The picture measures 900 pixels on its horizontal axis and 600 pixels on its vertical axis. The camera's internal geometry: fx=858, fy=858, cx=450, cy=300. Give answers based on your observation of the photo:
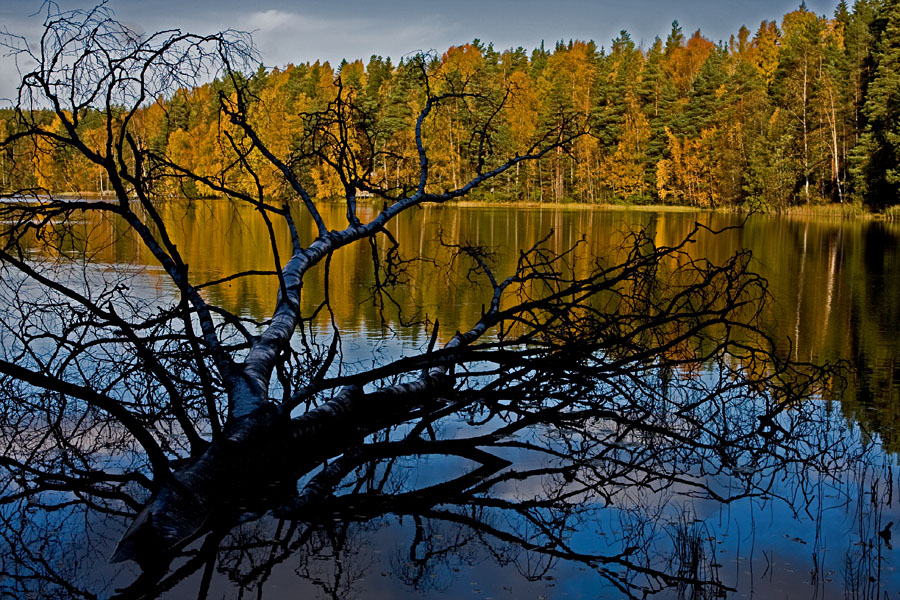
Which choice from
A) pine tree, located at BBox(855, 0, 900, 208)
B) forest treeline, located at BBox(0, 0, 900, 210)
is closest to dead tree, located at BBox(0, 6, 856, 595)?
forest treeline, located at BBox(0, 0, 900, 210)

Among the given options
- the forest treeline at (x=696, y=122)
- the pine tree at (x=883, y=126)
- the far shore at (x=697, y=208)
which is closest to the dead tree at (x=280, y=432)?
the forest treeline at (x=696, y=122)

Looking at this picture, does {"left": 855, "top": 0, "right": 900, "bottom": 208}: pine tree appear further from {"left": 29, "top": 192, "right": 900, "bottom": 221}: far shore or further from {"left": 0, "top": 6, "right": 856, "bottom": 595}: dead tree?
{"left": 0, "top": 6, "right": 856, "bottom": 595}: dead tree

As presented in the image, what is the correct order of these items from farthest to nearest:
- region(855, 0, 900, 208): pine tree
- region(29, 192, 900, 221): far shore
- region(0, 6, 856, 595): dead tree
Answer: region(29, 192, 900, 221): far shore, region(855, 0, 900, 208): pine tree, region(0, 6, 856, 595): dead tree

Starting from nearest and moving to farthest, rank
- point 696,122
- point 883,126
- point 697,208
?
point 883,126 → point 697,208 → point 696,122

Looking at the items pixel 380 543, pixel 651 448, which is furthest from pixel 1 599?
pixel 651 448

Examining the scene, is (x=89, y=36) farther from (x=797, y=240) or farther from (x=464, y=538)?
(x=797, y=240)

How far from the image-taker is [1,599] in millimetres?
3619

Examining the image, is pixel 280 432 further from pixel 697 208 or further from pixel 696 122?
pixel 696 122

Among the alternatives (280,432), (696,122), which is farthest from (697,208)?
(280,432)

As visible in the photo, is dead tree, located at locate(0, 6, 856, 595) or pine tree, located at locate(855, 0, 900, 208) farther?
pine tree, located at locate(855, 0, 900, 208)

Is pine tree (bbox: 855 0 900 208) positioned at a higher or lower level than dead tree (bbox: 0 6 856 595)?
higher

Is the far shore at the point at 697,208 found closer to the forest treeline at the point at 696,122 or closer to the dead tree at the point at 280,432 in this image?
the forest treeline at the point at 696,122

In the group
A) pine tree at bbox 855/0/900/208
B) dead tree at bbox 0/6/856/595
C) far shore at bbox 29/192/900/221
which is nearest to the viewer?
dead tree at bbox 0/6/856/595

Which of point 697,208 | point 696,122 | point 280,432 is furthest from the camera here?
point 696,122
